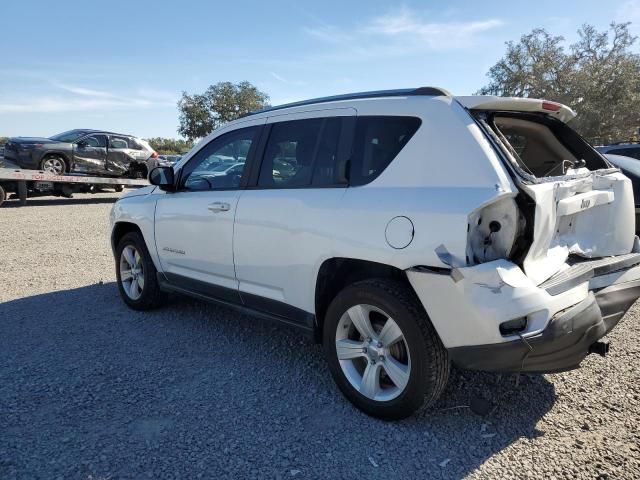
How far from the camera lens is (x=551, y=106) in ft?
10.7

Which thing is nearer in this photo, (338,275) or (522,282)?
(522,282)

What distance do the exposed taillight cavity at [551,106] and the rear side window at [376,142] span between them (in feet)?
3.32

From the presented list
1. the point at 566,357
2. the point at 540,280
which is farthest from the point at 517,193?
the point at 566,357

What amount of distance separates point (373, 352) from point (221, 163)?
7.05ft

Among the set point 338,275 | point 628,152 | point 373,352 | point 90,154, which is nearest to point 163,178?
point 338,275

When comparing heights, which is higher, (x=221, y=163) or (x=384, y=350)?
(x=221, y=163)

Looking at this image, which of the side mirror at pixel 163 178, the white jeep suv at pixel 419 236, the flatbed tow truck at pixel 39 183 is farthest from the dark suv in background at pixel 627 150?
the flatbed tow truck at pixel 39 183

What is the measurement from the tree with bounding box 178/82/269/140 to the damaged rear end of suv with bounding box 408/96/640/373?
48.0 metres

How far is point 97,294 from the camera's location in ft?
18.4

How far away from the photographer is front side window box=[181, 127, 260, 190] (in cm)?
388

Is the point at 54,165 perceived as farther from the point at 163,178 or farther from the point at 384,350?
the point at 384,350

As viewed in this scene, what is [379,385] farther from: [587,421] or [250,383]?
[587,421]

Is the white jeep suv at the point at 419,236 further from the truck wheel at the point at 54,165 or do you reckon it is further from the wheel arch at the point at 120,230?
the truck wheel at the point at 54,165

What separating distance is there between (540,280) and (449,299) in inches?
20.6
